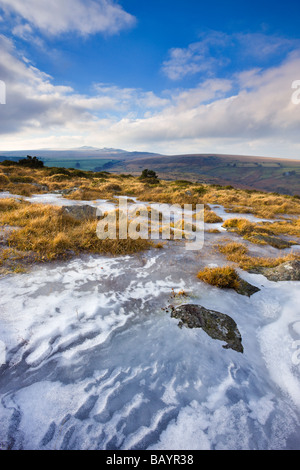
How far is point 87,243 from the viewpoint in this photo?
5988mm

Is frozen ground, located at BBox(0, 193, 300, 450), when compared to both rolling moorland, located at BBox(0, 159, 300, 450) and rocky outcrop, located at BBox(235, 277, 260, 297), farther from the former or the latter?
rocky outcrop, located at BBox(235, 277, 260, 297)

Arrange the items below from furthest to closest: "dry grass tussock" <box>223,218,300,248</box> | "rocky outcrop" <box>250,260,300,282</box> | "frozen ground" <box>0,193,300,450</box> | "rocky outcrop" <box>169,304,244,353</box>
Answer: "dry grass tussock" <box>223,218,300,248</box>
"rocky outcrop" <box>250,260,300,282</box>
"rocky outcrop" <box>169,304,244,353</box>
"frozen ground" <box>0,193,300,450</box>

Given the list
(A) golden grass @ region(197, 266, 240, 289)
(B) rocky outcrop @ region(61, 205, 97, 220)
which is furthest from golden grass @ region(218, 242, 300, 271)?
(B) rocky outcrop @ region(61, 205, 97, 220)

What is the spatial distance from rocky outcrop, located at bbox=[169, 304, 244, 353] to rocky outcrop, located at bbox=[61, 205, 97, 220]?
5797 millimetres

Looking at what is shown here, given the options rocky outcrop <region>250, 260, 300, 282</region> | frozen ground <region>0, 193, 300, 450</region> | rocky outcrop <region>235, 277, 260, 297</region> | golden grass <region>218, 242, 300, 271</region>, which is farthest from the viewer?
golden grass <region>218, 242, 300, 271</region>

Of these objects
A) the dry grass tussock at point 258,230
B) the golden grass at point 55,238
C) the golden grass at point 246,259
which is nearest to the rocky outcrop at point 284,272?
the golden grass at point 246,259

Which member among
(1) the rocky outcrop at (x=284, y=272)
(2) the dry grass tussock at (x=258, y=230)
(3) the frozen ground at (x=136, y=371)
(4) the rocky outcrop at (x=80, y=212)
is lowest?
(3) the frozen ground at (x=136, y=371)

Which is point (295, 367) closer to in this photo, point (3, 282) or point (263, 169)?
point (3, 282)

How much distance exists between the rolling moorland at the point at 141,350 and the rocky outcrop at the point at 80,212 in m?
2.13

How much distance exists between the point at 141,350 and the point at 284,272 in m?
4.59

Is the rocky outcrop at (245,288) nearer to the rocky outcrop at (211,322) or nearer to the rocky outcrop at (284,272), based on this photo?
the rocky outcrop at (284,272)

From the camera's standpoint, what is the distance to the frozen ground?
1912mm

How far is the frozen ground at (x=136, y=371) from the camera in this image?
1.91 meters
